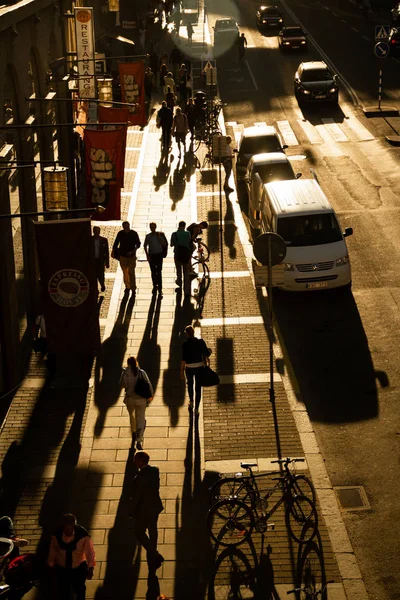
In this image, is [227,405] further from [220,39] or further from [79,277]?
[220,39]

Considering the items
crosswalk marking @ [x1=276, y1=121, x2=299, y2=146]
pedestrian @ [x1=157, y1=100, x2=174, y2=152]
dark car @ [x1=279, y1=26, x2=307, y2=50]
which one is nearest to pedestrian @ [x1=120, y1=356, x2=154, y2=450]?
pedestrian @ [x1=157, y1=100, x2=174, y2=152]

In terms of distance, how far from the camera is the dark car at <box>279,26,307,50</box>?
185 ft

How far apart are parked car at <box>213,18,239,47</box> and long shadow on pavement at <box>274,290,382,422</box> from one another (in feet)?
138

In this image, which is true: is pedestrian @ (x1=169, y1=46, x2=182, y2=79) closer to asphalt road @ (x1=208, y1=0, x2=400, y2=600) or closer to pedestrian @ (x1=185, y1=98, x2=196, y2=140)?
asphalt road @ (x1=208, y1=0, x2=400, y2=600)

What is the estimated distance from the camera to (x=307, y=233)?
2258 cm

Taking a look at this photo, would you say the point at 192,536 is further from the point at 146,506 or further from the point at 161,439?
the point at 161,439

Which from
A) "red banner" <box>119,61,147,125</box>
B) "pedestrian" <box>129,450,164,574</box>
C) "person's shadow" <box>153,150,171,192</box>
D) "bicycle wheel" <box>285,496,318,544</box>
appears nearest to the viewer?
"pedestrian" <box>129,450,164,574</box>

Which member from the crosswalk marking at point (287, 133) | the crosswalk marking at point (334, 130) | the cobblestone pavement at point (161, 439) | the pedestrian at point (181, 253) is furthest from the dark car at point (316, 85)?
the pedestrian at point (181, 253)

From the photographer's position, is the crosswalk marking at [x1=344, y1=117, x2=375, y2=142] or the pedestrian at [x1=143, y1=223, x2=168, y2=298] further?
the crosswalk marking at [x1=344, y1=117, x2=375, y2=142]

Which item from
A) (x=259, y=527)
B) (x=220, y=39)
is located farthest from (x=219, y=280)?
(x=220, y=39)

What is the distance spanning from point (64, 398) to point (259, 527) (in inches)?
228

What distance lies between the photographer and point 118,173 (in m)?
21.1

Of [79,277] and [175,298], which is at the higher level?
[175,298]

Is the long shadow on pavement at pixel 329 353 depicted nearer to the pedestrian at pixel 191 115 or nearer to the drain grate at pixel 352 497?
the drain grate at pixel 352 497
